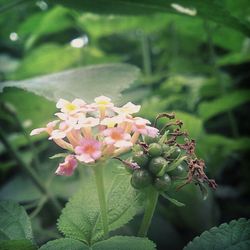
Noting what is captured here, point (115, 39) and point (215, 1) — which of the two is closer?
point (215, 1)

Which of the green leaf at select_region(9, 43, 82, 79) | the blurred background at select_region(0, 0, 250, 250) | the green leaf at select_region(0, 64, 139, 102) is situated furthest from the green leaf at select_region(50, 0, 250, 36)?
the green leaf at select_region(9, 43, 82, 79)

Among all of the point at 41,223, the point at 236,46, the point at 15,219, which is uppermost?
the point at 236,46

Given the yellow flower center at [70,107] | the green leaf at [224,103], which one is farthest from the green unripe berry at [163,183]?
the green leaf at [224,103]

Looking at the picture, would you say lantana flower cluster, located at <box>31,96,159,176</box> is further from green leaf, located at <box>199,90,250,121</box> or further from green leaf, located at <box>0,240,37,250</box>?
green leaf, located at <box>199,90,250,121</box>

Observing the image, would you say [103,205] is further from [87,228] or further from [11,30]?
[11,30]

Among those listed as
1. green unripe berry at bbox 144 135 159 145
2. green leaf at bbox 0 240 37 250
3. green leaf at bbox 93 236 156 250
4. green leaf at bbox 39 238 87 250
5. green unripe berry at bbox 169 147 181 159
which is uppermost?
green unripe berry at bbox 144 135 159 145

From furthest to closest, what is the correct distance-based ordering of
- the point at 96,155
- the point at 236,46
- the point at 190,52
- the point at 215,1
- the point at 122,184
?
1. the point at 190,52
2. the point at 236,46
3. the point at 215,1
4. the point at 122,184
5. the point at 96,155

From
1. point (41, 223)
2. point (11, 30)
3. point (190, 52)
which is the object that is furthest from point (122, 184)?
point (190, 52)

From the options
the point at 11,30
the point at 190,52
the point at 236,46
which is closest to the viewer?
the point at 236,46
